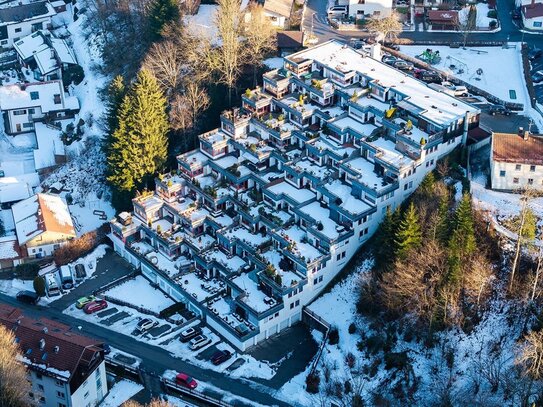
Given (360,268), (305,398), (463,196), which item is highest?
(463,196)

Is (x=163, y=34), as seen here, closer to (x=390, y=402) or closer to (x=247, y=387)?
(x=247, y=387)

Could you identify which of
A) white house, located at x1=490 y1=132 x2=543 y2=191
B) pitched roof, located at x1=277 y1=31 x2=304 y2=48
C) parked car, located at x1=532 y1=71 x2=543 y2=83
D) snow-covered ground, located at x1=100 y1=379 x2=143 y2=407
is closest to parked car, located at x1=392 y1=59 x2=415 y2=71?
pitched roof, located at x1=277 y1=31 x2=304 y2=48

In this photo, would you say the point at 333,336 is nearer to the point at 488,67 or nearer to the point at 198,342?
the point at 198,342

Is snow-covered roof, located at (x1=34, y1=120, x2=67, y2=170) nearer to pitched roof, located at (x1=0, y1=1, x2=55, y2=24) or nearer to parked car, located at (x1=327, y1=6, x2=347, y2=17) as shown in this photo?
pitched roof, located at (x1=0, y1=1, x2=55, y2=24)

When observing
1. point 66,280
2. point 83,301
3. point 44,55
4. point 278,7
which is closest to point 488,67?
point 278,7

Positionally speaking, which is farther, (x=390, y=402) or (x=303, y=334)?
(x=303, y=334)

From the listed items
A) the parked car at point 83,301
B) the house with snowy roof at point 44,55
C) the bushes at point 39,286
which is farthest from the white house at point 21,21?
the parked car at point 83,301

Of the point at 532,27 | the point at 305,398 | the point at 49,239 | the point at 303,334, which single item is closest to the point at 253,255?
the point at 303,334
